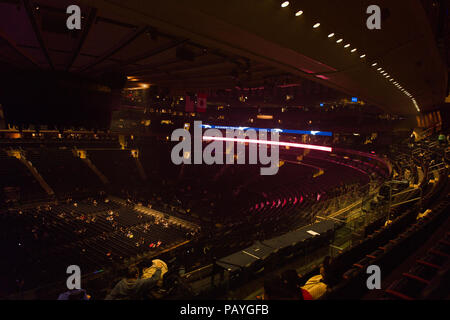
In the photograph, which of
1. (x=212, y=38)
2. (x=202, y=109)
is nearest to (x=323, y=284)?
(x=212, y=38)

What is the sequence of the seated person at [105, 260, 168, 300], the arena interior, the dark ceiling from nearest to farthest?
the dark ceiling
the arena interior
the seated person at [105, 260, 168, 300]

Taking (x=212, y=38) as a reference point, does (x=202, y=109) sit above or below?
above

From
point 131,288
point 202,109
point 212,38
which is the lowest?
point 131,288

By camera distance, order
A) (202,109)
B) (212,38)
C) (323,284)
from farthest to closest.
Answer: (202,109) < (323,284) < (212,38)

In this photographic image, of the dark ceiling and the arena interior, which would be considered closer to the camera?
the dark ceiling

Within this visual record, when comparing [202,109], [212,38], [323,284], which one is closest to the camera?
[212,38]

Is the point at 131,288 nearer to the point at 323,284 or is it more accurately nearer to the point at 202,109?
the point at 323,284

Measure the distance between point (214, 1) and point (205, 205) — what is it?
19312mm

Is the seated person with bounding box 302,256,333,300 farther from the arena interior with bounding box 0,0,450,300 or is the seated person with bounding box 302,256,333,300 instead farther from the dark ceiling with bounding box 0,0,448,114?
the dark ceiling with bounding box 0,0,448,114

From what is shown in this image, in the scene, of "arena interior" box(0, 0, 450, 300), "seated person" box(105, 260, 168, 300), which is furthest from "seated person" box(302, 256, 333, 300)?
"seated person" box(105, 260, 168, 300)

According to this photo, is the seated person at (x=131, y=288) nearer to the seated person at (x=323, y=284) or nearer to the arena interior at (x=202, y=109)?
the arena interior at (x=202, y=109)

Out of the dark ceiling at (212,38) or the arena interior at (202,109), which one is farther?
the arena interior at (202,109)

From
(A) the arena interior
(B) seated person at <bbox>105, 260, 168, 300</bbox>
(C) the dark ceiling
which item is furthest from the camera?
(B) seated person at <bbox>105, 260, 168, 300</bbox>

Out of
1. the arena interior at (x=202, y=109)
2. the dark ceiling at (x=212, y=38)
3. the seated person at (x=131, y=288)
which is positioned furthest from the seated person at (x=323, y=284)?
the dark ceiling at (x=212, y=38)
